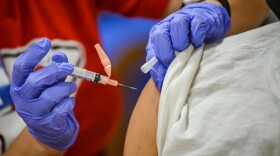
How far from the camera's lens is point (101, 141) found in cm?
125

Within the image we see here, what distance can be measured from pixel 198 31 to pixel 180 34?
2.2 inches

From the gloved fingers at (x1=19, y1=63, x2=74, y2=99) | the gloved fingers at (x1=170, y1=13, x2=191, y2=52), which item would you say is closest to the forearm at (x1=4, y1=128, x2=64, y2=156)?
the gloved fingers at (x1=19, y1=63, x2=74, y2=99)

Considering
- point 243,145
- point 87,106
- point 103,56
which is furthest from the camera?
point 87,106

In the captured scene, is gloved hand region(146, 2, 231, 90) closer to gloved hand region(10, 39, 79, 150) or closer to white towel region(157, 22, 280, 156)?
white towel region(157, 22, 280, 156)

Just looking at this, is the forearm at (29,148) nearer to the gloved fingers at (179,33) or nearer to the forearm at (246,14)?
the gloved fingers at (179,33)

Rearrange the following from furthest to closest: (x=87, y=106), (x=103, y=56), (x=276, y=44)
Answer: (x=87, y=106), (x=103, y=56), (x=276, y=44)

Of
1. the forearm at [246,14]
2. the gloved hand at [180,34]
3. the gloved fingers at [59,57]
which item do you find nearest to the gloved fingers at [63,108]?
the gloved fingers at [59,57]

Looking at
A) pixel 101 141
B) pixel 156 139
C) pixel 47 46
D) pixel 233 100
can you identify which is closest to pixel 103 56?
pixel 47 46

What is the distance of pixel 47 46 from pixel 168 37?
0.32m

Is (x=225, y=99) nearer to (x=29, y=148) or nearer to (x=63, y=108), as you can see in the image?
(x=63, y=108)

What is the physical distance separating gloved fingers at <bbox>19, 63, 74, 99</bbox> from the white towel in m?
0.26

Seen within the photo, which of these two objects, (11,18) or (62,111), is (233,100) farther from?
(11,18)

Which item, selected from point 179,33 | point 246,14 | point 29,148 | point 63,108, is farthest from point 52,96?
point 246,14

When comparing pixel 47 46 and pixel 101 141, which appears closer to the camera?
pixel 47 46
